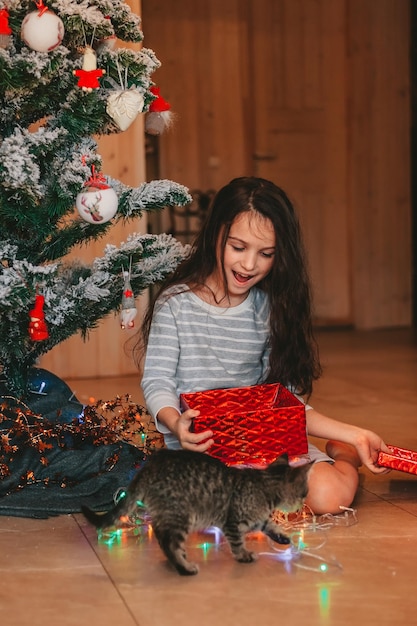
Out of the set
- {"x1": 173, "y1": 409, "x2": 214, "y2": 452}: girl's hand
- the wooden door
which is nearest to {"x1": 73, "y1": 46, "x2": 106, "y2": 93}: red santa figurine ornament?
{"x1": 173, "y1": 409, "x2": 214, "y2": 452}: girl's hand

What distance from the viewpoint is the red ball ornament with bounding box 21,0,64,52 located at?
1927 mm

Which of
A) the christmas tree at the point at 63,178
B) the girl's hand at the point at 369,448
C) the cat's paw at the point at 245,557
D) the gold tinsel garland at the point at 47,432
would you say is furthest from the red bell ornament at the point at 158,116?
the cat's paw at the point at 245,557

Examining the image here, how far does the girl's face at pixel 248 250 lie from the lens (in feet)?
7.13

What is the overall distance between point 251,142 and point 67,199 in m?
3.72

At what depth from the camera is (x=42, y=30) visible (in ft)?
6.32

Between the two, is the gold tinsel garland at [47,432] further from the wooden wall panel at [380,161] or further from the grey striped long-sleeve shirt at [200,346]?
the wooden wall panel at [380,161]

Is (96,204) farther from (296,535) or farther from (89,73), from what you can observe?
(296,535)

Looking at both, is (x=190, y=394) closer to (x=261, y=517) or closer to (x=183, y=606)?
(x=261, y=517)

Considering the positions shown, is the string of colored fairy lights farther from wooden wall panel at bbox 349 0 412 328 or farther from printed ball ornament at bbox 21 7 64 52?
wooden wall panel at bbox 349 0 412 328

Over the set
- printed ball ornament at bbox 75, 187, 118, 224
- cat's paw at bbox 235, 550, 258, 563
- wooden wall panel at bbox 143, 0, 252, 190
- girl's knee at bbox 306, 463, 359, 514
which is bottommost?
cat's paw at bbox 235, 550, 258, 563

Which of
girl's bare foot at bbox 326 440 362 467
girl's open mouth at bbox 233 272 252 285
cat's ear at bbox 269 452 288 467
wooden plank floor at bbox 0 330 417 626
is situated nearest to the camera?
wooden plank floor at bbox 0 330 417 626

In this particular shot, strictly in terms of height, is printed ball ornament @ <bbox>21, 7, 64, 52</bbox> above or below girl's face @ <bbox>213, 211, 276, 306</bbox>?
above

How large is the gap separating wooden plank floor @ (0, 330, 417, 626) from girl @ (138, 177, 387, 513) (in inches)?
5.8

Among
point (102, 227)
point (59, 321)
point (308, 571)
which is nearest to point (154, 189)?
point (102, 227)
